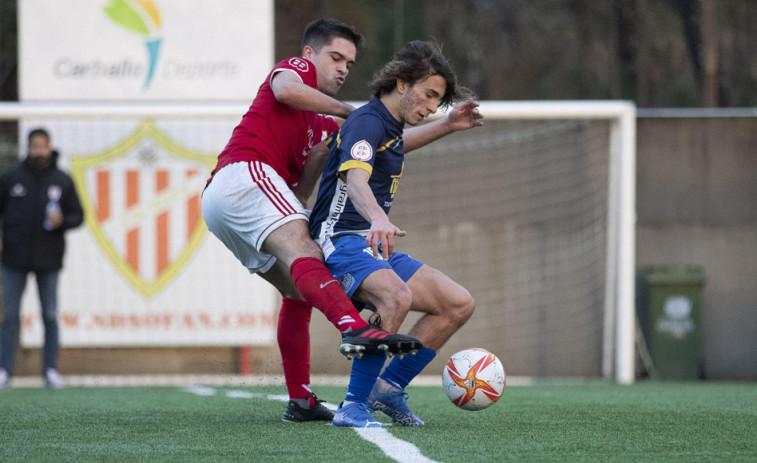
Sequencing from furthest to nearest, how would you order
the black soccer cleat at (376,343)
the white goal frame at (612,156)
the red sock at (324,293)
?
the white goal frame at (612,156), the red sock at (324,293), the black soccer cleat at (376,343)

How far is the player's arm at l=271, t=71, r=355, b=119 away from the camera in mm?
4652

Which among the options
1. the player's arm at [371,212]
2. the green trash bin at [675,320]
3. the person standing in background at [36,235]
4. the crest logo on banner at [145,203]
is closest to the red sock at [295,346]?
the player's arm at [371,212]

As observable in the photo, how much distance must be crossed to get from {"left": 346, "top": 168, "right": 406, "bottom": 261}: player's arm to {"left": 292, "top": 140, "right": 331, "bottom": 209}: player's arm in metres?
0.72

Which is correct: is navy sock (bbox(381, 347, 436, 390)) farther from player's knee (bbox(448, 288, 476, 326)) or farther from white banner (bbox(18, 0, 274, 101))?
white banner (bbox(18, 0, 274, 101))

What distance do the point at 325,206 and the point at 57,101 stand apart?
21.6 ft

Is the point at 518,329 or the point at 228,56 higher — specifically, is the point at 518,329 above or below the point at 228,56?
below

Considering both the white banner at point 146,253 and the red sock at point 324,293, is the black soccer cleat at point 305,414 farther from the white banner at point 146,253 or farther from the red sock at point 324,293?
the white banner at point 146,253

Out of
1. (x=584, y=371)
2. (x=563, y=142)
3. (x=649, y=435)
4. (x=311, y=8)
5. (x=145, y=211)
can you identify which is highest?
(x=311, y=8)

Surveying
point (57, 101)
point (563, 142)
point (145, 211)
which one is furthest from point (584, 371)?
point (57, 101)

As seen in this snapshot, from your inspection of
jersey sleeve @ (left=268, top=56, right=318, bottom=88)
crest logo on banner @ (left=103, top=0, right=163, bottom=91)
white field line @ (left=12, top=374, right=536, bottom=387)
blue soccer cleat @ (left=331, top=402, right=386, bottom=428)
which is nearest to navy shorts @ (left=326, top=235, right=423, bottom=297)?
blue soccer cleat @ (left=331, top=402, right=386, bottom=428)

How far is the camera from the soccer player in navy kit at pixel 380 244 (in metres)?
4.39

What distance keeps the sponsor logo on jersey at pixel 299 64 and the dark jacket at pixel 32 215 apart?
438 centimetres

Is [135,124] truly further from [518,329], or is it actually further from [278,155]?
[278,155]

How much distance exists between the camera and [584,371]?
10.4 meters
